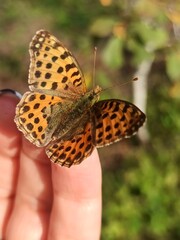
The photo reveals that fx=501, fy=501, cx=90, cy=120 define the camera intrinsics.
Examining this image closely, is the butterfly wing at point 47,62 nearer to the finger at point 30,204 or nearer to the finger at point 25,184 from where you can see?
the finger at point 25,184

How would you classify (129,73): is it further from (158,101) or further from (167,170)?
(167,170)

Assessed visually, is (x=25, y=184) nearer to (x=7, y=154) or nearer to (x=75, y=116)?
(x=7, y=154)

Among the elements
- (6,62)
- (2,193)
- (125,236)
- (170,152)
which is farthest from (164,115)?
(2,193)

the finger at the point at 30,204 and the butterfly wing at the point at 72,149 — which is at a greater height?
the butterfly wing at the point at 72,149

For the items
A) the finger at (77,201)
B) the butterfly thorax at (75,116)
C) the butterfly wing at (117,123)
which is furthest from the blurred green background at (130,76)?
the finger at (77,201)

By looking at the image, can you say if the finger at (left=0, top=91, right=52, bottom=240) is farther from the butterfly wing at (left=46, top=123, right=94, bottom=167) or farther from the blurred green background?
the blurred green background
